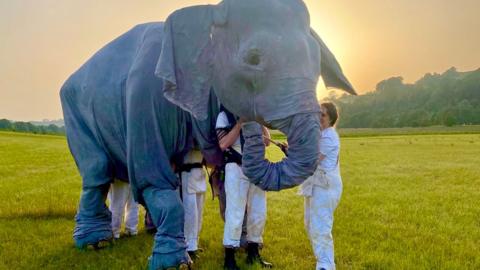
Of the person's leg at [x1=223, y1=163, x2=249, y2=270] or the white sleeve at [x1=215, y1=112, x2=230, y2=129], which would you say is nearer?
the white sleeve at [x1=215, y1=112, x2=230, y2=129]

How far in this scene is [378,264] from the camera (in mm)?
5141

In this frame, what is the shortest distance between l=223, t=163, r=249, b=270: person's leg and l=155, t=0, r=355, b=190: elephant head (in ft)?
2.81

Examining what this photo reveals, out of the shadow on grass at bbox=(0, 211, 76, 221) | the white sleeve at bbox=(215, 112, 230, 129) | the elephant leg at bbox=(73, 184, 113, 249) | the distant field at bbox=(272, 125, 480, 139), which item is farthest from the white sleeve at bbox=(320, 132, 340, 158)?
the distant field at bbox=(272, 125, 480, 139)

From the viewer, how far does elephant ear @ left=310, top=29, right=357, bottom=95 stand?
423cm

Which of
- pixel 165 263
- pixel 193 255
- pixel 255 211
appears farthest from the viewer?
pixel 193 255

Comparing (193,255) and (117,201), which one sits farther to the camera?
(117,201)

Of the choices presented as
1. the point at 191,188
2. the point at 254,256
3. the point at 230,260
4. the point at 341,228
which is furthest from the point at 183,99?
the point at 341,228

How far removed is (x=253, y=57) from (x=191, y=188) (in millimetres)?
1721

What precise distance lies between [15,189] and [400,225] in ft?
23.4

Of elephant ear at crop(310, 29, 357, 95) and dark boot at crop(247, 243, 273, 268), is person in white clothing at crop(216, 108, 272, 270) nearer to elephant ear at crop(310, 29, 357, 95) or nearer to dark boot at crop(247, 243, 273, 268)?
dark boot at crop(247, 243, 273, 268)

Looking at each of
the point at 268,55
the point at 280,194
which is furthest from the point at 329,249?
the point at 280,194

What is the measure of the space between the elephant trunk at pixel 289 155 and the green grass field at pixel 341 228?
1530 millimetres

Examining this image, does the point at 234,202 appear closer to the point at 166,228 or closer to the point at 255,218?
the point at 255,218

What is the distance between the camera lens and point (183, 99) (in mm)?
3854
